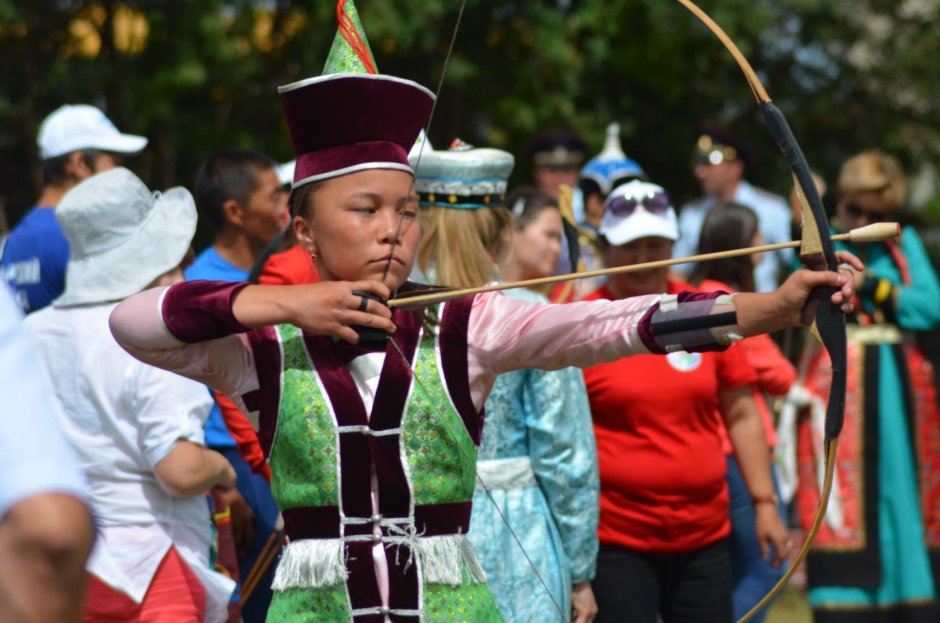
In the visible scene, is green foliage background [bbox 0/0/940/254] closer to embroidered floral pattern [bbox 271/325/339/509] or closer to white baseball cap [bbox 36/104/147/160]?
white baseball cap [bbox 36/104/147/160]

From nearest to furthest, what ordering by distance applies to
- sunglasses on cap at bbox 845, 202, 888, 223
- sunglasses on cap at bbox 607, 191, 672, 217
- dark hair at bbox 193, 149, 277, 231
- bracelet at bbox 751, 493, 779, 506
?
sunglasses on cap at bbox 607, 191, 672, 217 < bracelet at bbox 751, 493, 779, 506 < dark hair at bbox 193, 149, 277, 231 < sunglasses on cap at bbox 845, 202, 888, 223

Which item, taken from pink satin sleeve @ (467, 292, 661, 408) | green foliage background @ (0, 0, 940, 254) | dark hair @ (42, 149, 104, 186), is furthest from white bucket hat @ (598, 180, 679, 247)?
green foliage background @ (0, 0, 940, 254)

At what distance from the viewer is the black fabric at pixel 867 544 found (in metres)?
6.47

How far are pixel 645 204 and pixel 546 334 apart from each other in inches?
75.4

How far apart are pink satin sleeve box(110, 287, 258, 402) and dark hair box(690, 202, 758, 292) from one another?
294cm

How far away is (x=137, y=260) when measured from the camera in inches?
155

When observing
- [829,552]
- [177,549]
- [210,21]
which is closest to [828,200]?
[829,552]

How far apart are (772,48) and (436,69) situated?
3101 mm

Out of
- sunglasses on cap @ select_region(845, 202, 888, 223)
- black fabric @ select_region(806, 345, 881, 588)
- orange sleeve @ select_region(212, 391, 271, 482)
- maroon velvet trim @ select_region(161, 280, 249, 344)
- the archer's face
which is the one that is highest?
sunglasses on cap @ select_region(845, 202, 888, 223)

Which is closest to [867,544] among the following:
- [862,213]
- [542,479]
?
[862,213]

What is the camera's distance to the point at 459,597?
2.90 meters

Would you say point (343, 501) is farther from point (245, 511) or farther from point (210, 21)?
point (210, 21)

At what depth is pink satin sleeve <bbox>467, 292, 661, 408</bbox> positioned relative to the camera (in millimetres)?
2764

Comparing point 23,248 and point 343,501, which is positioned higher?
point 23,248
